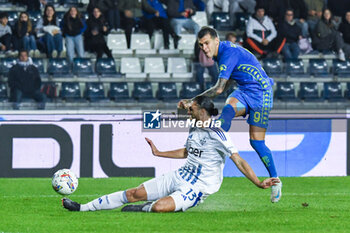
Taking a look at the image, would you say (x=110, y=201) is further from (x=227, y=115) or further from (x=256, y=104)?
(x=256, y=104)

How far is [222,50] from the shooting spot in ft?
29.9

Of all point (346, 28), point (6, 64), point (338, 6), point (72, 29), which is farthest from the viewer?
point (338, 6)

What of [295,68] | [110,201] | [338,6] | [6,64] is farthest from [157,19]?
[110,201]

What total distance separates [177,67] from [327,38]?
146 inches

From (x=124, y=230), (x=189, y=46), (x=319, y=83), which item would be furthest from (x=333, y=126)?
(x=124, y=230)

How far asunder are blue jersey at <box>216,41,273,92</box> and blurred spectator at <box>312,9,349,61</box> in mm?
9477

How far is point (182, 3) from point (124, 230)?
40.2 ft

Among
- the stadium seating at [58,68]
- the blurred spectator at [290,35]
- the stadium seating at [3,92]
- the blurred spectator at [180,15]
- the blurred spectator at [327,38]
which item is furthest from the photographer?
the blurred spectator at [327,38]

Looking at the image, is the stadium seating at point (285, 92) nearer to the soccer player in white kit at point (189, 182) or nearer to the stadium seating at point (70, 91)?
the stadium seating at point (70, 91)

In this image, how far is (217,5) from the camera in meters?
19.5

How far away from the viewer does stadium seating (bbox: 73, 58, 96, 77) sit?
1723 cm

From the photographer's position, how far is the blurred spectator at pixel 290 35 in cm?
1802

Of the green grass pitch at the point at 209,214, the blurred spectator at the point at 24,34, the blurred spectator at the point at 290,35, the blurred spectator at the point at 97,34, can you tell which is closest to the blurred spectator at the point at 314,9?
the blurred spectator at the point at 290,35

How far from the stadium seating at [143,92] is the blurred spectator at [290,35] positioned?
3.48 m
